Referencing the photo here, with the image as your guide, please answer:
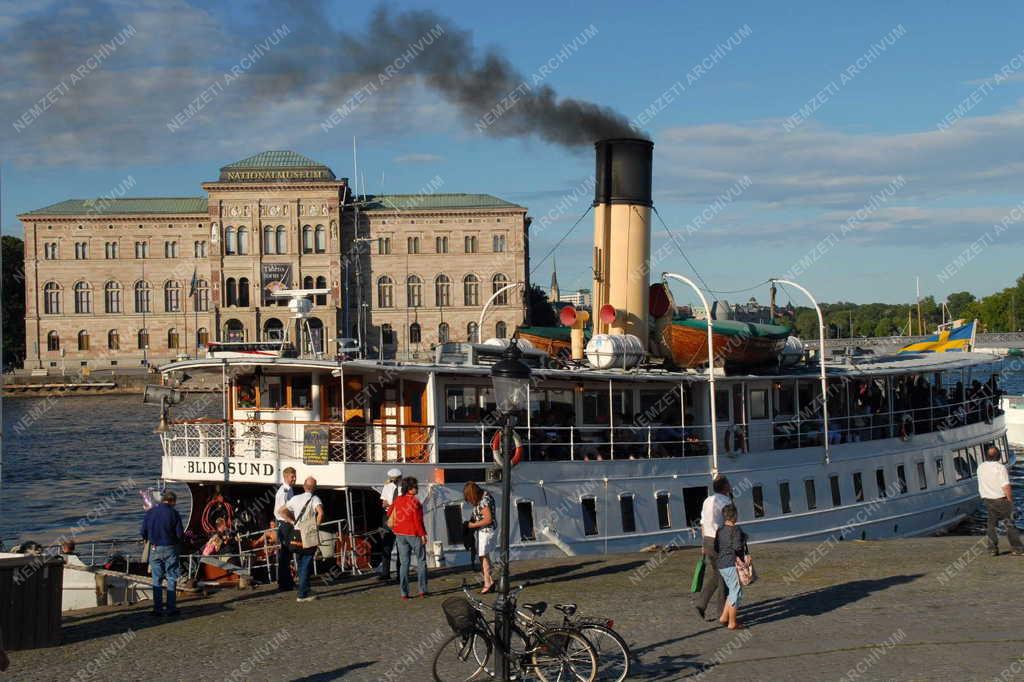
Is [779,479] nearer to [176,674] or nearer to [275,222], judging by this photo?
[176,674]

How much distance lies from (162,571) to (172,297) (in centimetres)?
12245


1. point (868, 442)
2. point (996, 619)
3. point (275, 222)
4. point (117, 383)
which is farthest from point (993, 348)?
point (996, 619)

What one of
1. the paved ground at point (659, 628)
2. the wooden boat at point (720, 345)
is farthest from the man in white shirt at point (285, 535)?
the wooden boat at point (720, 345)

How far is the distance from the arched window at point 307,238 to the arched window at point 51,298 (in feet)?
90.3

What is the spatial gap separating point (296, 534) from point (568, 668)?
6365mm

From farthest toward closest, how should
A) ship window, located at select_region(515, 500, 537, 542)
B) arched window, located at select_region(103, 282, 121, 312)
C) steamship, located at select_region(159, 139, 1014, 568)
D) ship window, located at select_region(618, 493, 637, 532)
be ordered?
arched window, located at select_region(103, 282, 121, 312) → ship window, located at select_region(618, 493, 637, 532) → ship window, located at select_region(515, 500, 537, 542) → steamship, located at select_region(159, 139, 1014, 568)

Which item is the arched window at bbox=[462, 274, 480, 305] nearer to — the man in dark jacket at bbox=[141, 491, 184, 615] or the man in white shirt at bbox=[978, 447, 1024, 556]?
the man in white shirt at bbox=[978, 447, 1024, 556]

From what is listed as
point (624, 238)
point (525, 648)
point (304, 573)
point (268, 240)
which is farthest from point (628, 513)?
point (268, 240)

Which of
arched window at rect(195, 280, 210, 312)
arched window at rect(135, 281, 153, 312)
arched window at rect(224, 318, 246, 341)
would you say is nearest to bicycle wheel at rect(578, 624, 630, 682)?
arched window at rect(224, 318, 246, 341)

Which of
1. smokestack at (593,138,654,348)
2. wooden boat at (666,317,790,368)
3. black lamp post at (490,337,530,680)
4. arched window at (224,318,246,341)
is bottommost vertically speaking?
black lamp post at (490,337,530,680)

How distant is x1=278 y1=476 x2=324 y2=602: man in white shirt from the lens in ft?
55.0

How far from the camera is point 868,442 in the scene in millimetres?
27531

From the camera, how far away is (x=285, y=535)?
17.3 meters

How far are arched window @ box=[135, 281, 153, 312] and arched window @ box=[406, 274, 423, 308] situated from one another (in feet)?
93.9
